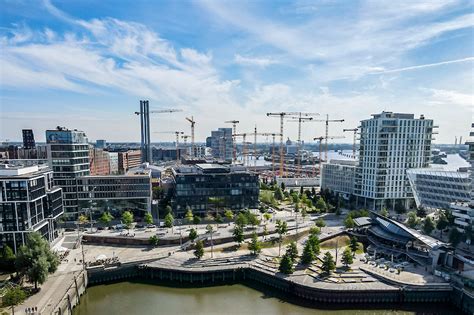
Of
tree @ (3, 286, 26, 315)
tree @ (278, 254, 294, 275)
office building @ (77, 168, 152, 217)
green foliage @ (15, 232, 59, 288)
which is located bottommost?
tree @ (278, 254, 294, 275)

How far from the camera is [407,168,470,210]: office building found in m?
74.5

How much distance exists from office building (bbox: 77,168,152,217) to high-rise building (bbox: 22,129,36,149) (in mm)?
72068

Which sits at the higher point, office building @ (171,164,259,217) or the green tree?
office building @ (171,164,259,217)

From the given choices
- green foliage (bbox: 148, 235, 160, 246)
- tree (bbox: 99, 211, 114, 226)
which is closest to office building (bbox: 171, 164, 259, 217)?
tree (bbox: 99, 211, 114, 226)

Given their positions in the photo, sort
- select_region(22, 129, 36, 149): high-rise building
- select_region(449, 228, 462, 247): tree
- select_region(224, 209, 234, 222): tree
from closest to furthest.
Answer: select_region(449, 228, 462, 247): tree → select_region(224, 209, 234, 222): tree → select_region(22, 129, 36, 149): high-rise building

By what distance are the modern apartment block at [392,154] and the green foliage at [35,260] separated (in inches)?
3580

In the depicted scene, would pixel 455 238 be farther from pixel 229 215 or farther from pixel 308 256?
pixel 229 215

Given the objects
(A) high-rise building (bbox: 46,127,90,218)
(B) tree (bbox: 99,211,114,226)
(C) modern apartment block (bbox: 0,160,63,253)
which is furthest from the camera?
(A) high-rise building (bbox: 46,127,90,218)

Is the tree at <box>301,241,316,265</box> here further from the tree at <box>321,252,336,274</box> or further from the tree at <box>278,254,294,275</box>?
the tree at <box>278,254,294,275</box>

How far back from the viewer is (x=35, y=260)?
46.4m

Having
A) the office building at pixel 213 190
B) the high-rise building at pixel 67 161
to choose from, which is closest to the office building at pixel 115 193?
the high-rise building at pixel 67 161

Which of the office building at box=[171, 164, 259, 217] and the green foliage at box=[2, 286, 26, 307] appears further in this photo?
the office building at box=[171, 164, 259, 217]

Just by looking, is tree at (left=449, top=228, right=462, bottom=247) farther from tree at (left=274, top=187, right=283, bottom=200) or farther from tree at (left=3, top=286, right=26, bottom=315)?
tree at (left=3, top=286, right=26, bottom=315)

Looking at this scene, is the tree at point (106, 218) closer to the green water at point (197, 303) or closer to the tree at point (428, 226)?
the green water at point (197, 303)
